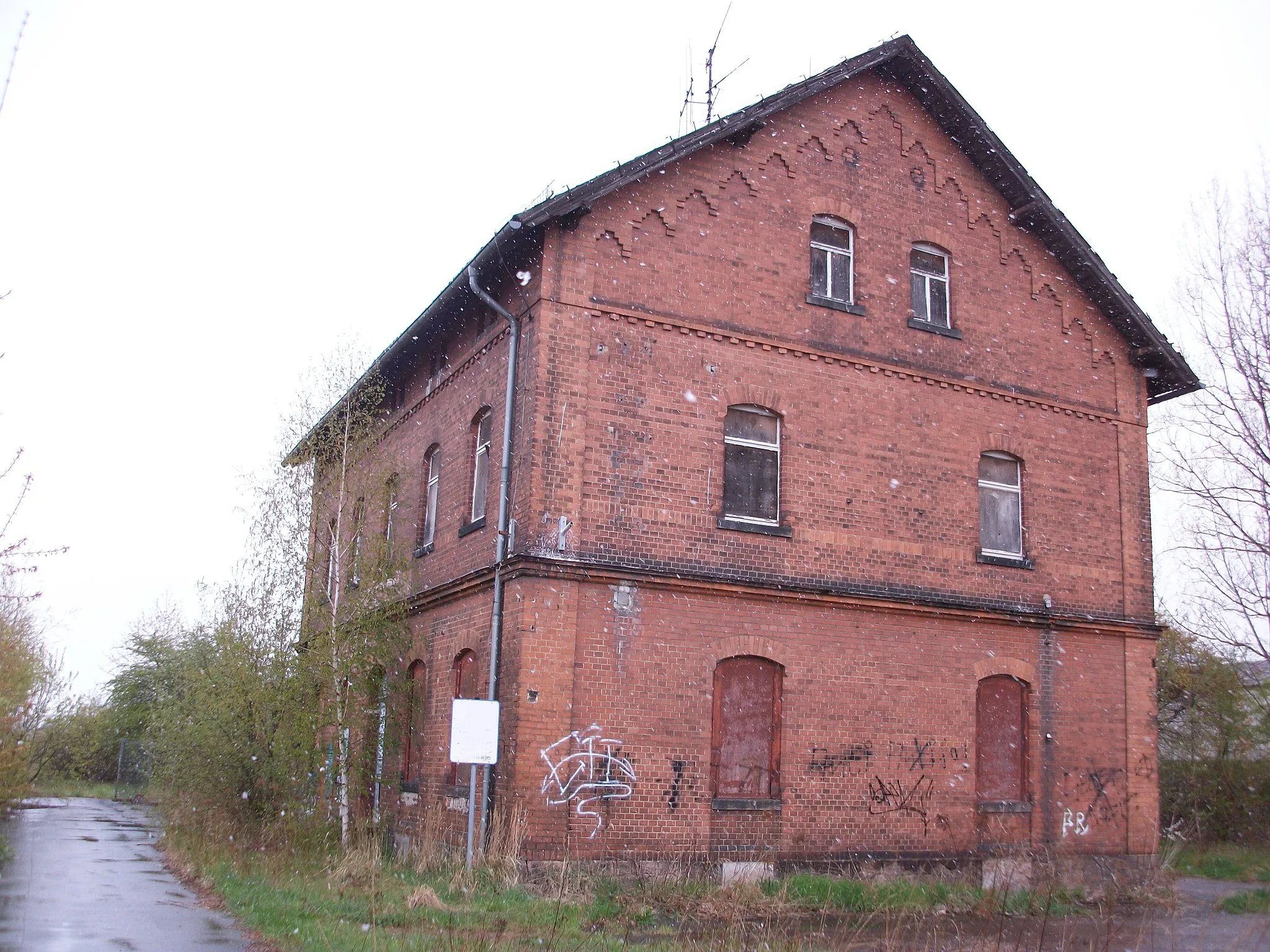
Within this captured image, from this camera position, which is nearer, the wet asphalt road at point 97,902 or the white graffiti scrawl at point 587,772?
the wet asphalt road at point 97,902

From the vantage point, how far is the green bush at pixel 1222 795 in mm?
20797

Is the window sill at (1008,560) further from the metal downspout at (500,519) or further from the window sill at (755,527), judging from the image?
the metal downspout at (500,519)

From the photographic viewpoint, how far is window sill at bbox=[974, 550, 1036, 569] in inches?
621

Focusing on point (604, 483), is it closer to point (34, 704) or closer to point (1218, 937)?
point (1218, 937)

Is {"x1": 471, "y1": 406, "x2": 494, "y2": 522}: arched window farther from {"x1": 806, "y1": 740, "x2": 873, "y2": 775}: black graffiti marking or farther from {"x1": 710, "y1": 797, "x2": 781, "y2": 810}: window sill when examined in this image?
{"x1": 806, "y1": 740, "x2": 873, "y2": 775}: black graffiti marking

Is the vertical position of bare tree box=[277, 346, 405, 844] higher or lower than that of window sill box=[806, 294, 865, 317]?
lower

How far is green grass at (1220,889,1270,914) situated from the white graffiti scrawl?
6.99m

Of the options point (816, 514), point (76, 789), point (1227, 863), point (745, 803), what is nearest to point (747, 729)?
point (745, 803)

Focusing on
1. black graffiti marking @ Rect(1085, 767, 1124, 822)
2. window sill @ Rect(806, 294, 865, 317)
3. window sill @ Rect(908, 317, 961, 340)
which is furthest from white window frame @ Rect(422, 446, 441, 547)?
black graffiti marking @ Rect(1085, 767, 1124, 822)

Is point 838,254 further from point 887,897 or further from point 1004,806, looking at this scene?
point 887,897

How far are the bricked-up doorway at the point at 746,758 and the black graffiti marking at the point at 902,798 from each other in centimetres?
141

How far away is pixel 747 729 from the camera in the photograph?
13797 mm

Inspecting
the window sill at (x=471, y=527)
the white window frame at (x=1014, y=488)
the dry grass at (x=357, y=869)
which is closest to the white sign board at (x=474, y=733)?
→ the dry grass at (x=357, y=869)

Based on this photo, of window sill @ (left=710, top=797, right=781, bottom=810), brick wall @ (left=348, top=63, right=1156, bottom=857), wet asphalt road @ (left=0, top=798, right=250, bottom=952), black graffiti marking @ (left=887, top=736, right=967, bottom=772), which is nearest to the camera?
wet asphalt road @ (left=0, top=798, right=250, bottom=952)
